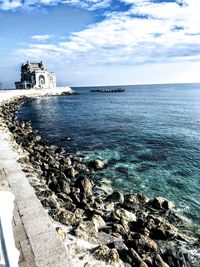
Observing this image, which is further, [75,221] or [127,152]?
[127,152]

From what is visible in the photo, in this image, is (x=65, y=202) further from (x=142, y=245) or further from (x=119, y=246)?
→ (x=142, y=245)

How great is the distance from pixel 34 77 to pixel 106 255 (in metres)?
120

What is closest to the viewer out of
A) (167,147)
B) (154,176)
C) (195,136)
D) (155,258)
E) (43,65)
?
(155,258)

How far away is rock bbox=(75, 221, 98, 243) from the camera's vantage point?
27.1 feet

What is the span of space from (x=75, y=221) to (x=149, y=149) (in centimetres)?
1631

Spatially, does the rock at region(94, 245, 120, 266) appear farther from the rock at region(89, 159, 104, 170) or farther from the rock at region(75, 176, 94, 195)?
the rock at region(89, 159, 104, 170)

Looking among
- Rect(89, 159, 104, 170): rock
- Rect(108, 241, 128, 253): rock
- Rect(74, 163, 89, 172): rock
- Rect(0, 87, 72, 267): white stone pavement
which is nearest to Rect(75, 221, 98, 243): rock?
Rect(108, 241, 128, 253): rock

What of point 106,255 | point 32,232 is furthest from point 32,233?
point 106,255

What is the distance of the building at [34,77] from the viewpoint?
119 meters

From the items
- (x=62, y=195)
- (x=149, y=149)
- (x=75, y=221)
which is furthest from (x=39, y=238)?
(x=149, y=149)

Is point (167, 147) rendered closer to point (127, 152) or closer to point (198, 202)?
point (127, 152)

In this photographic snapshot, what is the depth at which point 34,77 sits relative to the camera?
390 feet

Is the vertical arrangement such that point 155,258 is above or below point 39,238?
below

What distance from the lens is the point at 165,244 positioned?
994 cm
